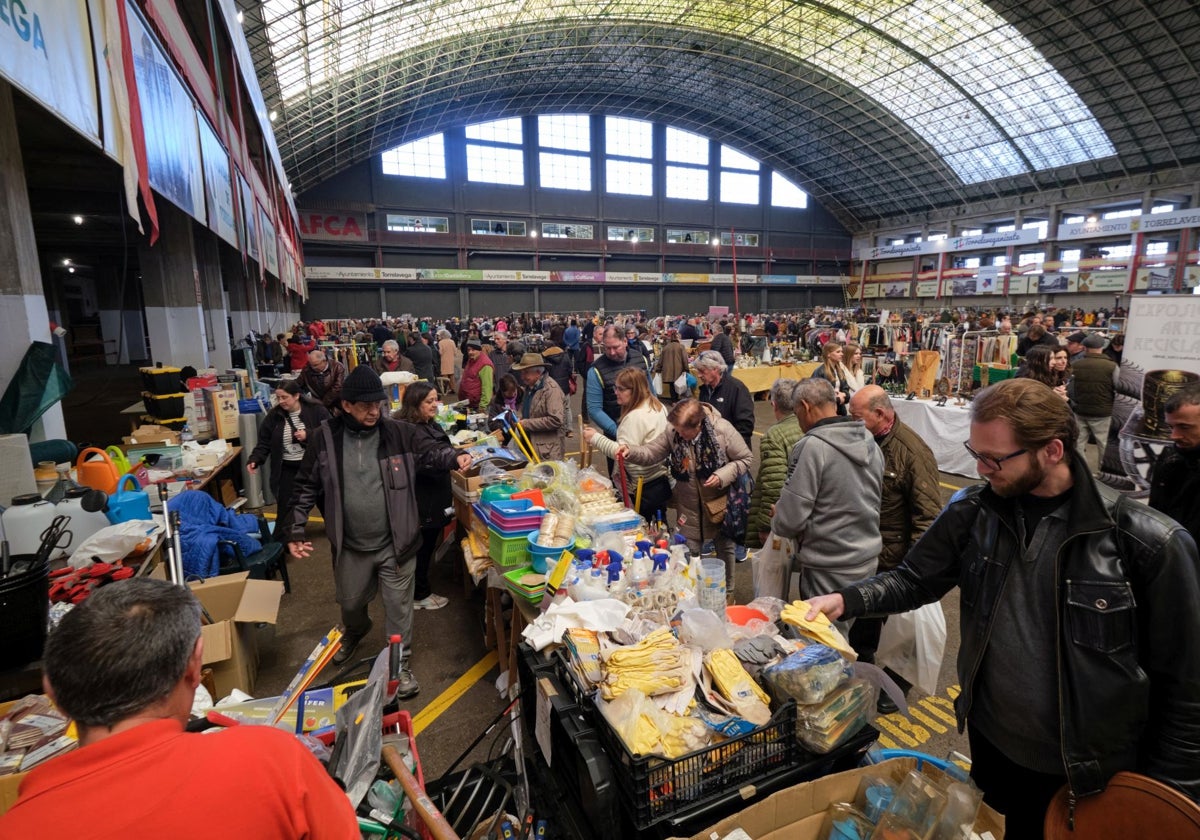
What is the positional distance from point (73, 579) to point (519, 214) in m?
34.8

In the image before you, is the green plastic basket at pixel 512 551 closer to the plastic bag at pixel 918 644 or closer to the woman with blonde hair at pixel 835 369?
the plastic bag at pixel 918 644

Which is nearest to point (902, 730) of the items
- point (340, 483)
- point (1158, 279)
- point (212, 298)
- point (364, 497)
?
point (364, 497)

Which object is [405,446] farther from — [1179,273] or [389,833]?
[1179,273]

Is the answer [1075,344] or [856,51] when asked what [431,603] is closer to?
[1075,344]

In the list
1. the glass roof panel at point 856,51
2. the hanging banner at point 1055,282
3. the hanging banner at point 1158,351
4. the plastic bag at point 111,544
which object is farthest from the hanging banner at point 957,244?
the plastic bag at point 111,544

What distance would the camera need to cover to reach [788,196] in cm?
4400

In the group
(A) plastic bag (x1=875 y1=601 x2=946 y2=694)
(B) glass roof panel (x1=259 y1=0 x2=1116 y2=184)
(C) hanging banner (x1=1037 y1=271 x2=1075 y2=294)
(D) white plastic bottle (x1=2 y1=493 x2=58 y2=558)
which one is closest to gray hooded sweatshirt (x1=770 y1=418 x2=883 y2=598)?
(A) plastic bag (x1=875 y1=601 x2=946 y2=694)

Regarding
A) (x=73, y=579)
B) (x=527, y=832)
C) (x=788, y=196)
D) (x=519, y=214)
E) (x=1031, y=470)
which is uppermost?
(x=788, y=196)

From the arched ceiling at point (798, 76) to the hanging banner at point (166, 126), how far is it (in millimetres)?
13726

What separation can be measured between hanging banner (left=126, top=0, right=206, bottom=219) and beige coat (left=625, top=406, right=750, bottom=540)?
3957mm

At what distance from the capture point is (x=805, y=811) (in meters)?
1.54

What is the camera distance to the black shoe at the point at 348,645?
12.3 feet

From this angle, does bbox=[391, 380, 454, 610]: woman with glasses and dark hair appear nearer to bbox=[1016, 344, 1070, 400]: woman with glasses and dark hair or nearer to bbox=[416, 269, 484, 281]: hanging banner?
bbox=[1016, 344, 1070, 400]: woman with glasses and dark hair

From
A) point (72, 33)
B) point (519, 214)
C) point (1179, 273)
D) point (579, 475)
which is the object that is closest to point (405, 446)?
point (579, 475)
